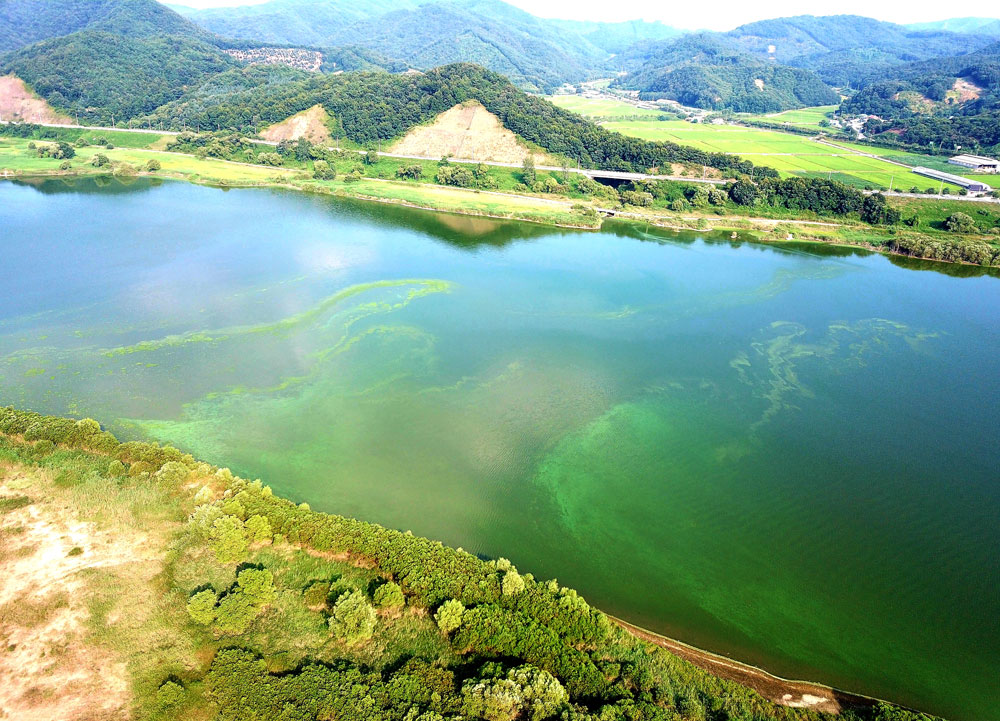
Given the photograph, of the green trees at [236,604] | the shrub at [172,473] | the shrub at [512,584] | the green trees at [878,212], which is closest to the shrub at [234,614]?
the green trees at [236,604]

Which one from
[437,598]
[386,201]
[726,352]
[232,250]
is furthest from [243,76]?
[437,598]

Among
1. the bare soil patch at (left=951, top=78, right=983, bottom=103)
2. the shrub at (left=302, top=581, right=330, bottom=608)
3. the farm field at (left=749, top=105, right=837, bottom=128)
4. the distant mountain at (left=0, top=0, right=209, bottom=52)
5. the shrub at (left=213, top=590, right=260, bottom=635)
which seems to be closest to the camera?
the shrub at (left=213, top=590, right=260, bottom=635)

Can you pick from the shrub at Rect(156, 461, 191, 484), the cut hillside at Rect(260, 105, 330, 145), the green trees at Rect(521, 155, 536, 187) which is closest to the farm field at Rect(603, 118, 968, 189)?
the green trees at Rect(521, 155, 536, 187)

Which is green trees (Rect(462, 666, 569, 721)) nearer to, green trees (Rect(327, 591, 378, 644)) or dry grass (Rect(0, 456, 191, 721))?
green trees (Rect(327, 591, 378, 644))

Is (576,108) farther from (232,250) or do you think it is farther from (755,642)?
(755,642)


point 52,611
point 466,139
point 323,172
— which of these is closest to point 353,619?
point 52,611

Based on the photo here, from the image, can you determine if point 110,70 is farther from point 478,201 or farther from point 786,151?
point 786,151
